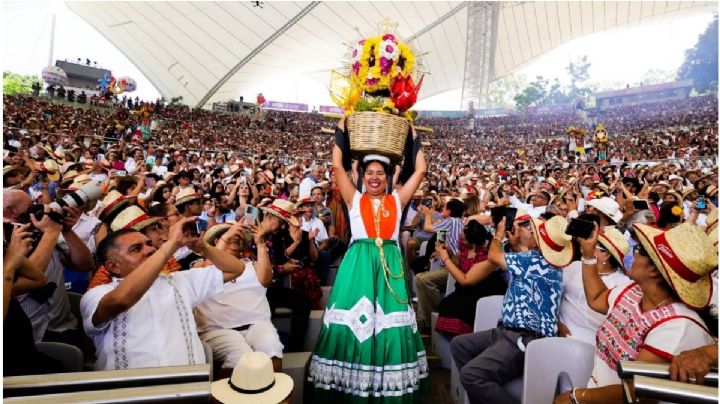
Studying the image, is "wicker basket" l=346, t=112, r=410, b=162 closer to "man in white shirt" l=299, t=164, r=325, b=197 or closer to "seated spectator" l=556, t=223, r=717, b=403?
"seated spectator" l=556, t=223, r=717, b=403

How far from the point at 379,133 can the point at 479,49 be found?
102 ft

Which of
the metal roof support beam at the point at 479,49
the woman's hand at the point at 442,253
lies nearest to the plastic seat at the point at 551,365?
Answer: the woman's hand at the point at 442,253

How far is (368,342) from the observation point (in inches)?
96.4

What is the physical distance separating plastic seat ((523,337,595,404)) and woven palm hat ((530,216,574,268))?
1.34ft

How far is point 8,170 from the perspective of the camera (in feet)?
12.5

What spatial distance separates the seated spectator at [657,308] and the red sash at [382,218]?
121 centimetres

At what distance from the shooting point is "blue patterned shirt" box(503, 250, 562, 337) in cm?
248

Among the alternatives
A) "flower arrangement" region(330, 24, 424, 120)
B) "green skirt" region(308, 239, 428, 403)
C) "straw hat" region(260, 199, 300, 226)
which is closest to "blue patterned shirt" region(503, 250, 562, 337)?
"green skirt" region(308, 239, 428, 403)

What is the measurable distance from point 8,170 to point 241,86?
30.6m

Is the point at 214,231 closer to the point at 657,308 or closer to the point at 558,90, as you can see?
the point at 657,308

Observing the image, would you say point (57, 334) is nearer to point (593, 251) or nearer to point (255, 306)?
point (255, 306)

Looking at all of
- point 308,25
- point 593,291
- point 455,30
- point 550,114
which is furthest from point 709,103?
point 593,291

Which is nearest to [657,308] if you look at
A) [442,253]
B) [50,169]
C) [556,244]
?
[556,244]

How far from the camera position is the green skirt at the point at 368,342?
241 centimetres
